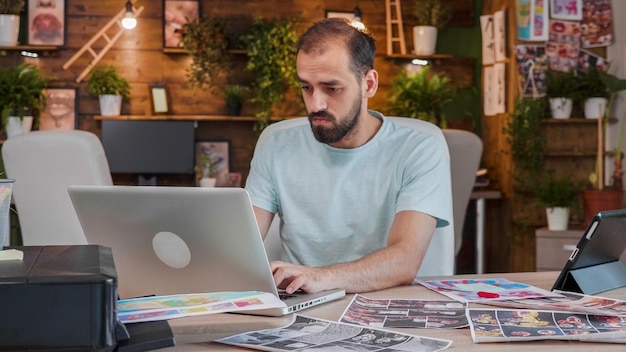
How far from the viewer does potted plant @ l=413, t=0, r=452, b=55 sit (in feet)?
21.0

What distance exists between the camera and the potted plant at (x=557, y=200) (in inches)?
213

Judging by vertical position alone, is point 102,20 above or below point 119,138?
above

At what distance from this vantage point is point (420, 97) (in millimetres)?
6172

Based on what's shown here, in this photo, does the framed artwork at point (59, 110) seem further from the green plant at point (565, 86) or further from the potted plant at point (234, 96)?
the green plant at point (565, 86)

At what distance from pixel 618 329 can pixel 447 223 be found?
88 cm

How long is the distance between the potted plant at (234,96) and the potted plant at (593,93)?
7.01ft

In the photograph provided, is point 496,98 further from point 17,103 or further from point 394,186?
point 394,186

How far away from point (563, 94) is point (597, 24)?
1.60 feet

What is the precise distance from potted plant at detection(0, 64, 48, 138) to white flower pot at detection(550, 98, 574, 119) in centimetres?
314

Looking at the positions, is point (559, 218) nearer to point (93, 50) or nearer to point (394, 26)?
point (394, 26)

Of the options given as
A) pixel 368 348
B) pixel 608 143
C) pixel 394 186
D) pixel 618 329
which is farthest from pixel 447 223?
pixel 608 143

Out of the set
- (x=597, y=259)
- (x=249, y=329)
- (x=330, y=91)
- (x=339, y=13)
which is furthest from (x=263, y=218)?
(x=339, y=13)

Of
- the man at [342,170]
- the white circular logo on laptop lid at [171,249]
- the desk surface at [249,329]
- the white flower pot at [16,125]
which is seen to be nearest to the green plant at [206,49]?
the white flower pot at [16,125]

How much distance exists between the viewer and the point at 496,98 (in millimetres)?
6141
